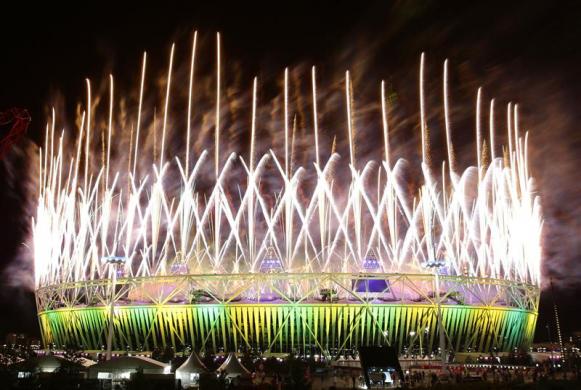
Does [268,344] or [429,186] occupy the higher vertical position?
[429,186]

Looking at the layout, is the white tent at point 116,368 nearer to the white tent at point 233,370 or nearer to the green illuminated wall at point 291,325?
the white tent at point 233,370

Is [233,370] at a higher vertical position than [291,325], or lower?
lower

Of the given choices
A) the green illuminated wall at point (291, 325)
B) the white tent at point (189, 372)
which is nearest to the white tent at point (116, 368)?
the white tent at point (189, 372)

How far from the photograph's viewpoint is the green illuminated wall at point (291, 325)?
56.4m

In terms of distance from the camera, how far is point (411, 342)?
5709 cm

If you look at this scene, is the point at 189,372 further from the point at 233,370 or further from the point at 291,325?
the point at 291,325

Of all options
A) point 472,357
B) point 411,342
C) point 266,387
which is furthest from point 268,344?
point 266,387

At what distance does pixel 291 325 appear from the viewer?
185 feet

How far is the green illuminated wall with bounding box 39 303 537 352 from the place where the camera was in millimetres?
56375

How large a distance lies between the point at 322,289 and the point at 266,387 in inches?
1267

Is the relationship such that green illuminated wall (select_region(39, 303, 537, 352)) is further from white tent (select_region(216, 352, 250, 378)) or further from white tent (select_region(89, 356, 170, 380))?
white tent (select_region(89, 356, 170, 380))

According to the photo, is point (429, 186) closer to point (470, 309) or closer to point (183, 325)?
point (470, 309)

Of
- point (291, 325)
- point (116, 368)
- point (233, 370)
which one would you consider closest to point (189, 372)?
point (233, 370)

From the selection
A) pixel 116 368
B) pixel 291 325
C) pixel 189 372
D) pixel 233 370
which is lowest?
pixel 233 370
